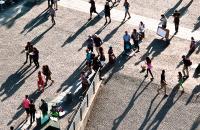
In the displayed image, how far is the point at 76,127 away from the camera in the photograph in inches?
1017

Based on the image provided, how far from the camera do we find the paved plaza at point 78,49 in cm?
2838

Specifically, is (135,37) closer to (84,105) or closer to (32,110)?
(84,105)

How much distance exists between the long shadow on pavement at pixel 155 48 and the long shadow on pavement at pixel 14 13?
31.5ft

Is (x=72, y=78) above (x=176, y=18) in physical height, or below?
below

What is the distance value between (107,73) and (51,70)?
327 centimetres

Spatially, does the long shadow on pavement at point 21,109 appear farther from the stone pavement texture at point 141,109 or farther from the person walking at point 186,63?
the person walking at point 186,63

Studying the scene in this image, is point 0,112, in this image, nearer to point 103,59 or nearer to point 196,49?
point 103,59

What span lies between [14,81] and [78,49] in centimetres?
471

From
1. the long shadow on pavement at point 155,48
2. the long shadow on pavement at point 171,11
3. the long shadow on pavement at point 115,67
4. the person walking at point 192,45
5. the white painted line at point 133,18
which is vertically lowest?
the long shadow on pavement at point 115,67

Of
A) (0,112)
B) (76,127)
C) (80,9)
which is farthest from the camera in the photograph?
(80,9)

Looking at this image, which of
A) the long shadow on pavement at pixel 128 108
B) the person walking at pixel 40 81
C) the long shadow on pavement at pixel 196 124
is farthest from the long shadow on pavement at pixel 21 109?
the long shadow on pavement at pixel 196 124

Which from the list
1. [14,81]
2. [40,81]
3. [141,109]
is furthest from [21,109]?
[141,109]

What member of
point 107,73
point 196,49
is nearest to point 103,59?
point 107,73

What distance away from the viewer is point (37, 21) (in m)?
36.2
